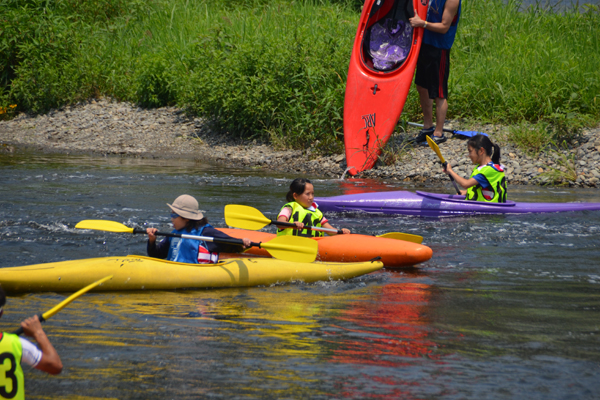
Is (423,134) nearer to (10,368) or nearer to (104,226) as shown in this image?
(104,226)

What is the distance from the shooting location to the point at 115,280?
407cm

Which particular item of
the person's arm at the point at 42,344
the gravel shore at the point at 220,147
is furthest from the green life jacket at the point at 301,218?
the gravel shore at the point at 220,147

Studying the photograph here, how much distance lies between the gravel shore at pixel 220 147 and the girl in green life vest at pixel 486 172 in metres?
1.99

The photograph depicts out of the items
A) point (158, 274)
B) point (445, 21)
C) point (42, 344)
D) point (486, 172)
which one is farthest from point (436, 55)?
point (42, 344)

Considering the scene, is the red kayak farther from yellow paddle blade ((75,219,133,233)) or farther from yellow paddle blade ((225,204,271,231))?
yellow paddle blade ((75,219,133,233))

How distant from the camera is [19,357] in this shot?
87.3 inches

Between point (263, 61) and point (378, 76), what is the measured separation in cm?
221

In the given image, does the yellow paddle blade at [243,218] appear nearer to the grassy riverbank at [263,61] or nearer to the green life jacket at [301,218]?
the green life jacket at [301,218]

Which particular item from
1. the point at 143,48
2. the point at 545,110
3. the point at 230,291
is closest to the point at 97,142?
the point at 143,48

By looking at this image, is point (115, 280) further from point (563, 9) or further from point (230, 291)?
point (563, 9)

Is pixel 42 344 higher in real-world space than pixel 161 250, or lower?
higher

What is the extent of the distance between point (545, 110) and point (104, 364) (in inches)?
321

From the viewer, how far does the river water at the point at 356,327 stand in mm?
2723

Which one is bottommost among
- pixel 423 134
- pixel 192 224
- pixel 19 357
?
pixel 192 224
